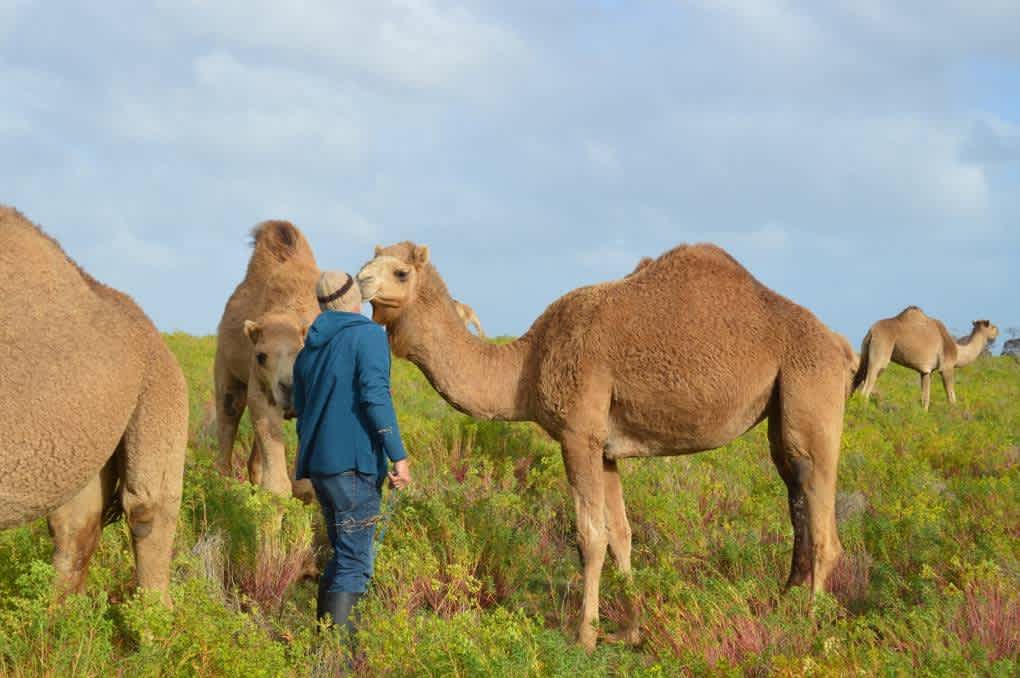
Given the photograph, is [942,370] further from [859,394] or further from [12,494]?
[12,494]

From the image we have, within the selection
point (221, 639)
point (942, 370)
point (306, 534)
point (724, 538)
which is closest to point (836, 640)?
point (724, 538)

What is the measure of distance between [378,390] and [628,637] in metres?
2.47

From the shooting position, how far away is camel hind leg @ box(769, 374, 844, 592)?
6520 millimetres

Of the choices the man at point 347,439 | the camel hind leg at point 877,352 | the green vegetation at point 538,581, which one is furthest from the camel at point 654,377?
the camel hind leg at point 877,352

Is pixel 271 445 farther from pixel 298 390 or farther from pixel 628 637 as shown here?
pixel 628 637

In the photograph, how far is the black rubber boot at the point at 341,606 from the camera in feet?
18.3

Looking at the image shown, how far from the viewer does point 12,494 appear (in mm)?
4305

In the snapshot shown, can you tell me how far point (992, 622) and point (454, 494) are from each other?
4.38m

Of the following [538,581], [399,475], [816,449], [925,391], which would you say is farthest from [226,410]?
[925,391]

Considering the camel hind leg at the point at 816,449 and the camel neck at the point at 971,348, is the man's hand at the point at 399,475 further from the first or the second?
the camel neck at the point at 971,348

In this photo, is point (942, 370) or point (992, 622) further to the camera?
point (942, 370)

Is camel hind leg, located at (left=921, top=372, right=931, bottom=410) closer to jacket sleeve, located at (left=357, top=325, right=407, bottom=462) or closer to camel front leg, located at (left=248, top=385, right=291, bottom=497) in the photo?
camel front leg, located at (left=248, top=385, right=291, bottom=497)

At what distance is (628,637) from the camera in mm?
6512

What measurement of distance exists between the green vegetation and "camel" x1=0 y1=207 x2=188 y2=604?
1.24ft
